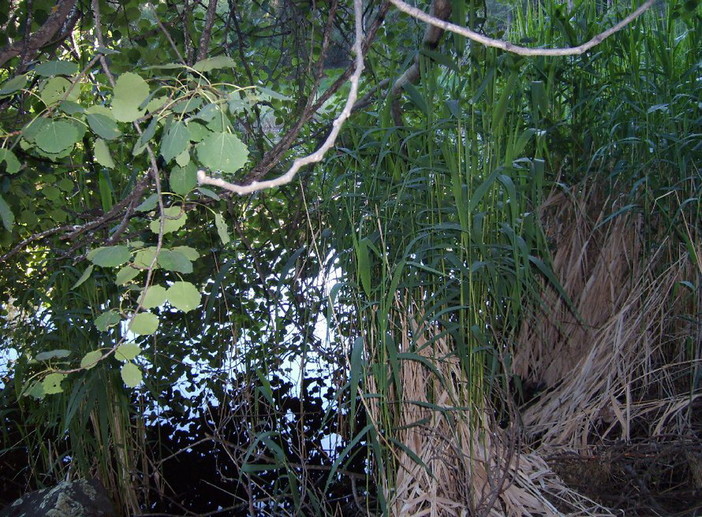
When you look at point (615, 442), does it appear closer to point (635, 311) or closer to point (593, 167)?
point (635, 311)

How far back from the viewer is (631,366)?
2.31m

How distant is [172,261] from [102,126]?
20 cm

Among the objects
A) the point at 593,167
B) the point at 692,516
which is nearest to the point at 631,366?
the point at 692,516

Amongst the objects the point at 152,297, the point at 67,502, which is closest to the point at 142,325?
the point at 152,297

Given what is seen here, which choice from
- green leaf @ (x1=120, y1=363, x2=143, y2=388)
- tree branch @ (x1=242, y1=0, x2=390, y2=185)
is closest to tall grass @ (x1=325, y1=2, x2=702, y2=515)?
tree branch @ (x1=242, y1=0, x2=390, y2=185)

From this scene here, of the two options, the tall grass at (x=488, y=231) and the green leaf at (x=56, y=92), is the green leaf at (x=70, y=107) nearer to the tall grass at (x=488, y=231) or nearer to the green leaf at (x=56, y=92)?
the green leaf at (x=56, y=92)

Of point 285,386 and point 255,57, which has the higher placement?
point 255,57

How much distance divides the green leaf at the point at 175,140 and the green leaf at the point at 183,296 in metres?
0.18

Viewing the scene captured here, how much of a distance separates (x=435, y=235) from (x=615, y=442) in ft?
2.60

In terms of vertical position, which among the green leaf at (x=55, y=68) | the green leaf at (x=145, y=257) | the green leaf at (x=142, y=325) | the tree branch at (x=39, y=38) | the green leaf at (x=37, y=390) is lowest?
the green leaf at (x=37, y=390)

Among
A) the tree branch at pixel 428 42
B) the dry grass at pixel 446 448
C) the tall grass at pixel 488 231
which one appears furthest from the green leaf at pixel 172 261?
the tree branch at pixel 428 42

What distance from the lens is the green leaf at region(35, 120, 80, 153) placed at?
3.12ft

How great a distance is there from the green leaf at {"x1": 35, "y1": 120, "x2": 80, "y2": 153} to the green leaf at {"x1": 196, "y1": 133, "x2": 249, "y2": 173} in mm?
184

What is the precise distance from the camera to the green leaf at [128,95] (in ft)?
3.13
